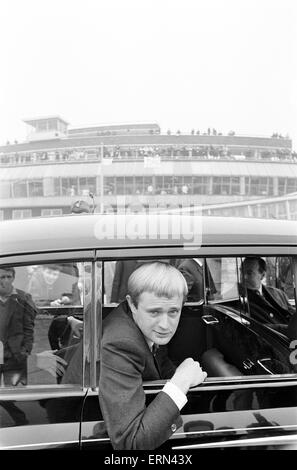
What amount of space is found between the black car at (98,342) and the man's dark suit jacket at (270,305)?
1.43 ft

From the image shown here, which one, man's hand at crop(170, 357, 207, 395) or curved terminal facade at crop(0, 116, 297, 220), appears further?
curved terminal facade at crop(0, 116, 297, 220)

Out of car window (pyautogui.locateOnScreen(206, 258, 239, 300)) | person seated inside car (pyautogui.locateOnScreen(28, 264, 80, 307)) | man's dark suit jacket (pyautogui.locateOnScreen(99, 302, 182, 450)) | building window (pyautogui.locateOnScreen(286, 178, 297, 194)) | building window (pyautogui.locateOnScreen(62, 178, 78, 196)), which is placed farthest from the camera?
building window (pyautogui.locateOnScreen(286, 178, 297, 194))

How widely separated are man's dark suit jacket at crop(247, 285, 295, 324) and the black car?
0.44 meters

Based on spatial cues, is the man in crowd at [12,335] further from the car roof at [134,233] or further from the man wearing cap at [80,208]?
the man wearing cap at [80,208]

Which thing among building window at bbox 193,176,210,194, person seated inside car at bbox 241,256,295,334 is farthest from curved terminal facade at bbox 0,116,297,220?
person seated inside car at bbox 241,256,295,334

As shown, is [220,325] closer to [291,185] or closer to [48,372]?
[48,372]

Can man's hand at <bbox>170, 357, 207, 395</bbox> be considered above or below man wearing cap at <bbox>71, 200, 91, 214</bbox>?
below

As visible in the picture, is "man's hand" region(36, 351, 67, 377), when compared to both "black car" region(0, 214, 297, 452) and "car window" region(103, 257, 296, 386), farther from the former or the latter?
"car window" region(103, 257, 296, 386)

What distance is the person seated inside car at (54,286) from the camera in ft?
5.97

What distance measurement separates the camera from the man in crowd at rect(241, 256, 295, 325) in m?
2.36

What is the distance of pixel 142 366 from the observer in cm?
158

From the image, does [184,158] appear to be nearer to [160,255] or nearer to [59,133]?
[59,133]

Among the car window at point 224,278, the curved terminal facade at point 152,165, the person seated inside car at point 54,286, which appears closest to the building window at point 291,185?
the curved terminal facade at point 152,165
